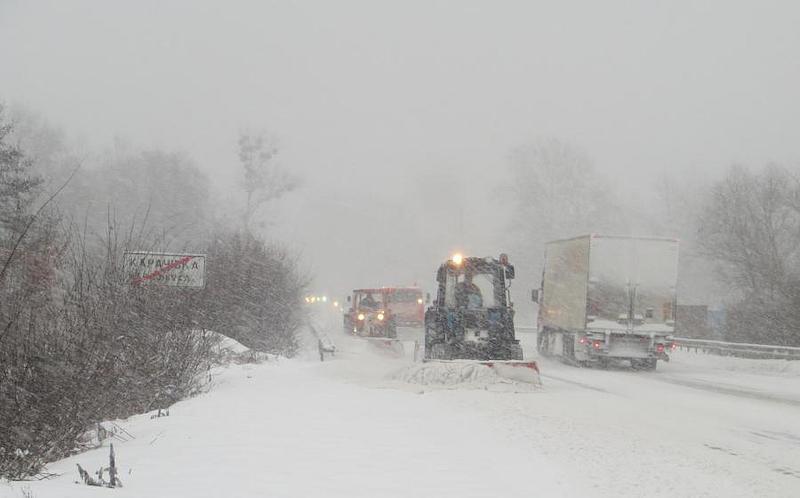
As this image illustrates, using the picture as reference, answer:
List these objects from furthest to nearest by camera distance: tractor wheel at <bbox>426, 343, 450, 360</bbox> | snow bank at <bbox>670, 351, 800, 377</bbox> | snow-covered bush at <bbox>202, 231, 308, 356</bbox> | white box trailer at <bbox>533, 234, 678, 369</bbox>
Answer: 1. snow bank at <bbox>670, 351, 800, 377</bbox>
2. white box trailer at <bbox>533, 234, 678, 369</bbox>
3. snow-covered bush at <bbox>202, 231, 308, 356</bbox>
4. tractor wheel at <bbox>426, 343, 450, 360</bbox>

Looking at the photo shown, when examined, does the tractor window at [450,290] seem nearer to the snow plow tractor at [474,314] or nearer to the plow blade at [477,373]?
the snow plow tractor at [474,314]

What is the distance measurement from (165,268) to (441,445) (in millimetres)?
4794

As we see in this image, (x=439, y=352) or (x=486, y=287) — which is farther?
(x=486, y=287)

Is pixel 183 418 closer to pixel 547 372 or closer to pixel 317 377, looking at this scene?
pixel 317 377

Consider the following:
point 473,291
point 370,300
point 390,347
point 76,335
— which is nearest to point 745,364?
point 390,347

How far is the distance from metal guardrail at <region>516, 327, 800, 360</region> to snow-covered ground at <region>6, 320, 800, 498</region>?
9.81 metres

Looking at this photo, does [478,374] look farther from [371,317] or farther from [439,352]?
[371,317]

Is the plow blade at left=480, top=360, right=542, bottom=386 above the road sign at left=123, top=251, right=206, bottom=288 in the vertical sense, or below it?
below

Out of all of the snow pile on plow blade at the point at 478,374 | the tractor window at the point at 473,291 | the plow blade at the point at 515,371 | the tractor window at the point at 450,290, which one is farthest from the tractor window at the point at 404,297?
the plow blade at the point at 515,371

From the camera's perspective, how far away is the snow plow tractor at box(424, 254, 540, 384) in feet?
50.2

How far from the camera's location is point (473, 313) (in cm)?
1548

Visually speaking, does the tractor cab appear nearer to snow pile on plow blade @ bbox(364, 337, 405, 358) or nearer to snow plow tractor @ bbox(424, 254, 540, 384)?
snow plow tractor @ bbox(424, 254, 540, 384)

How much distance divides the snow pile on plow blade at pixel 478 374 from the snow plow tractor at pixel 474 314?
112 centimetres

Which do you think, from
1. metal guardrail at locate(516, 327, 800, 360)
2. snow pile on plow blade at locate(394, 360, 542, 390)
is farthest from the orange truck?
snow pile on plow blade at locate(394, 360, 542, 390)
